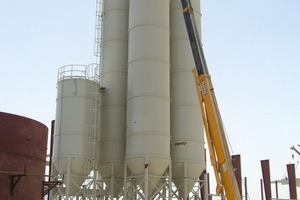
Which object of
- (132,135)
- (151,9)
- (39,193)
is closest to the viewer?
(39,193)

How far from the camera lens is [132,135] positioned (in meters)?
29.2

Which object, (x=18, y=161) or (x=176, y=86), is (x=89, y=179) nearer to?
(x=176, y=86)

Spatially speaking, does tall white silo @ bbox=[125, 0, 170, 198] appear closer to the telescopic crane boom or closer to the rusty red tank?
the telescopic crane boom

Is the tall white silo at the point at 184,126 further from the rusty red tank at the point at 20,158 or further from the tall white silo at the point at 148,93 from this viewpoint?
the rusty red tank at the point at 20,158

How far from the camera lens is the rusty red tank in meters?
17.4

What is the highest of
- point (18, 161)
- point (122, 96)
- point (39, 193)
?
point (122, 96)

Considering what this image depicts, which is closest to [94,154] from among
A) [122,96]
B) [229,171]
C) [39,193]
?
[122,96]

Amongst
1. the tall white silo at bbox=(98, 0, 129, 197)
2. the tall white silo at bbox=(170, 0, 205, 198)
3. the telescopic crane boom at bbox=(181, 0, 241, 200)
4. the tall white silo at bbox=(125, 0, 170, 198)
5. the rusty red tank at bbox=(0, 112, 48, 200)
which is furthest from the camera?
the tall white silo at bbox=(98, 0, 129, 197)

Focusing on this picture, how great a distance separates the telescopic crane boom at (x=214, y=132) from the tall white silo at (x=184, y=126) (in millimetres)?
8708

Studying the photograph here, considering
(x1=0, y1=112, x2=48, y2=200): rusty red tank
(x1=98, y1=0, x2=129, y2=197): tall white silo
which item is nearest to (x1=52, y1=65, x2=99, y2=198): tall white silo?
(x1=98, y1=0, x2=129, y2=197): tall white silo

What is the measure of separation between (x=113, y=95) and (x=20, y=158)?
1460 cm

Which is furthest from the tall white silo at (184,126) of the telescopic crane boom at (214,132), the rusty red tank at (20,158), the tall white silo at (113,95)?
the rusty red tank at (20,158)

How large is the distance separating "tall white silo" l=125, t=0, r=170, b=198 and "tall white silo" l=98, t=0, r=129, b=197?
1.76 meters

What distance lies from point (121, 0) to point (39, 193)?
1962 cm
